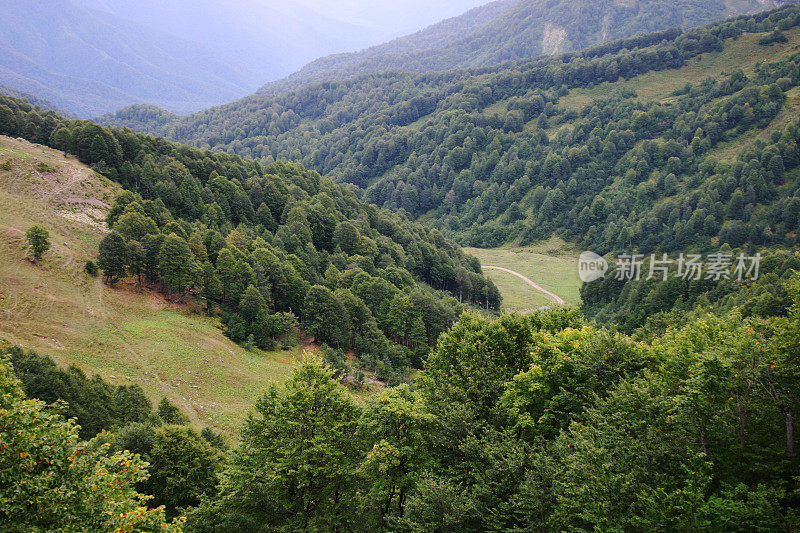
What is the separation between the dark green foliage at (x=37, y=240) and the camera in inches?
1750

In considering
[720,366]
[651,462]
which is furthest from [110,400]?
[720,366]

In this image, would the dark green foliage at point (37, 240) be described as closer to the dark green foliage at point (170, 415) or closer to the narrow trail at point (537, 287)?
the dark green foliage at point (170, 415)

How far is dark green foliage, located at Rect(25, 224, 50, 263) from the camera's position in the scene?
4444 centimetres

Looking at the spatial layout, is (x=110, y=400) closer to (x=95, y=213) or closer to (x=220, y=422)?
(x=220, y=422)

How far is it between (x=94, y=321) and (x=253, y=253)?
26564mm

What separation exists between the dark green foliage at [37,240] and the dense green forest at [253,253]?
5.19 meters

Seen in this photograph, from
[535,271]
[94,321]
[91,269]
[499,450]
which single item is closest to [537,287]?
[535,271]

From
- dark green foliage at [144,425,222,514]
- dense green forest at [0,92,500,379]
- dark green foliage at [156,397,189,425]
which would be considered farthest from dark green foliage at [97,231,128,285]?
dark green foliage at [144,425,222,514]

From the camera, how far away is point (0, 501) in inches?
423

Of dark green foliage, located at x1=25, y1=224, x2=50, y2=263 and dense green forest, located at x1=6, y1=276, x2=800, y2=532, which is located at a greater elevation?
dark green foliage, located at x1=25, y1=224, x2=50, y2=263

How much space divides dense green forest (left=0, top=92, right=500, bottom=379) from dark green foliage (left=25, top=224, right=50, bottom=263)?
5190 mm

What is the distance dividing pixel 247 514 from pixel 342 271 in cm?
6686

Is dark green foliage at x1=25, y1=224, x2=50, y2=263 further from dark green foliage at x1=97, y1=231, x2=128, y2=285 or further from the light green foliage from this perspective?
the light green foliage

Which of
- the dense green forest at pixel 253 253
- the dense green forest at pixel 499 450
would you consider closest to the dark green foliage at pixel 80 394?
the dense green forest at pixel 499 450
